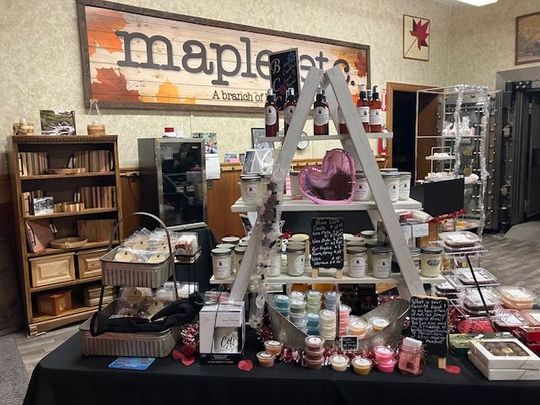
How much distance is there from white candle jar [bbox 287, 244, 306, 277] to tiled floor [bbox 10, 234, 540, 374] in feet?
7.34

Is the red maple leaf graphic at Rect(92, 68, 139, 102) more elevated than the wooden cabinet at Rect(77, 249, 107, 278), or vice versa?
the red maple leaf graphic at Rect(92, 68, 139, 102)

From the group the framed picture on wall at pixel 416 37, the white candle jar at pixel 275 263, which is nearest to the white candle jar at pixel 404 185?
the white candle jar at pixel 275 263

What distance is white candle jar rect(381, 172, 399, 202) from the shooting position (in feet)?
5.78

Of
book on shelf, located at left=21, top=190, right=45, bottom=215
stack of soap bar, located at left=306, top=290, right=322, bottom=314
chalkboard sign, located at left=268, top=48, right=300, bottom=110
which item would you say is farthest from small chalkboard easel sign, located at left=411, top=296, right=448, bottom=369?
book on shelf, located at left=21, top=190, right=45, bottom=215

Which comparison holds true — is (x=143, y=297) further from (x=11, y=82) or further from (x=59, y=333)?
(x=11, y=82)

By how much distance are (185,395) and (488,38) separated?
24.0 ft

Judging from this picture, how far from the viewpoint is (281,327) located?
66.1 inches

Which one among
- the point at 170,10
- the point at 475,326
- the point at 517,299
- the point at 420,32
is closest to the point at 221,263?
the point at 475,326

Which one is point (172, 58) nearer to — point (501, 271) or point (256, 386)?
point (256, 386)

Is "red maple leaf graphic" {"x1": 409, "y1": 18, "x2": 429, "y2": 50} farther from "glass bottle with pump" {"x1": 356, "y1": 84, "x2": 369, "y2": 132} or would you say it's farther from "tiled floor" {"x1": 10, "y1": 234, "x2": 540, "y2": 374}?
"glass bottle with pump" {"x1": 356, "y1": 84, "x2": 369, "y2": 132}

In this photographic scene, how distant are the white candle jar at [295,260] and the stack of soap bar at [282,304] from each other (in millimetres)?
114

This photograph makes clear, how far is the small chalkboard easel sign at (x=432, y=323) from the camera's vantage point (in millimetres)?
1561

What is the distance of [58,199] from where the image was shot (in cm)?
391

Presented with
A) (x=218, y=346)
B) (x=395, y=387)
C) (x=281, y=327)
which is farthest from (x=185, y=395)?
(x=395, y=387)
